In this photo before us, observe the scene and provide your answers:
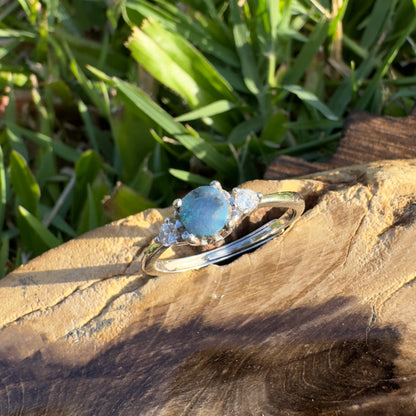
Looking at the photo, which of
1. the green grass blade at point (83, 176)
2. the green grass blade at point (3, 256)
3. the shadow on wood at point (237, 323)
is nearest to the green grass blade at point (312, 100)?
the shadow on wood at point (237, 323)

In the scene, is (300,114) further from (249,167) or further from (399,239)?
(399,239)

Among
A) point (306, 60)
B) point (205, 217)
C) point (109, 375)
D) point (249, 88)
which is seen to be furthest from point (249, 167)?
point (109, 375)

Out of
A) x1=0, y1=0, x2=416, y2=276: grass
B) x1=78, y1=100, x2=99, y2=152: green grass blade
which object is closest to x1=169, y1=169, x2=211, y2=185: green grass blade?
x1=0, y1=0, x2=416, y2=276: grass

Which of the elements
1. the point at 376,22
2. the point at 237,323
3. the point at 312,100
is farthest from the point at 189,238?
the point at 376,22

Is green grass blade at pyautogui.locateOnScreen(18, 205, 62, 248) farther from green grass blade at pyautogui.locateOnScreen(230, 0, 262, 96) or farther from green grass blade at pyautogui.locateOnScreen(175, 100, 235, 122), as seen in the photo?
green grass blade at pyautogui.locateOnScreen(230, 0, 262, 96)

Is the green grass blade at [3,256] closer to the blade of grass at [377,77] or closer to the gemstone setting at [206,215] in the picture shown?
the gemstone setting at [206,215]

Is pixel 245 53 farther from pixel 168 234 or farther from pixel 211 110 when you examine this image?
pixel 168 234
